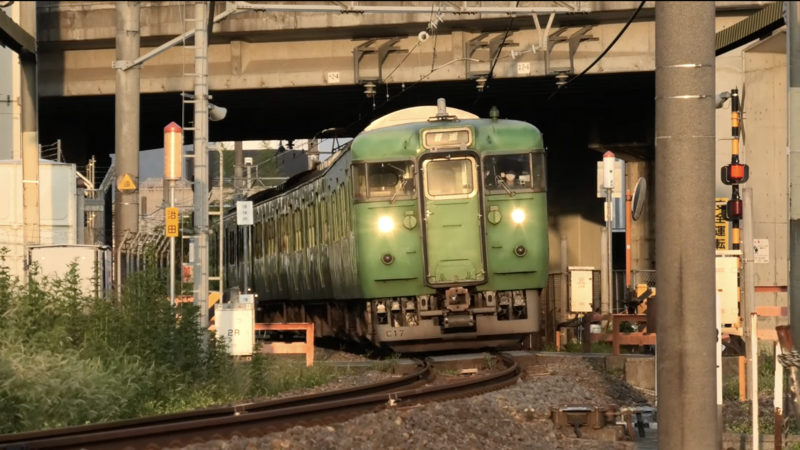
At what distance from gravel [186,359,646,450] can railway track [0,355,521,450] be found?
42 cm

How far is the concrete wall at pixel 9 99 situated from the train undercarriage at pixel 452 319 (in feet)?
51.6

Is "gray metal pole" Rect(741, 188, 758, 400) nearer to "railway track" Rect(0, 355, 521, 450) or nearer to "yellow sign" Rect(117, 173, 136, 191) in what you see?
"railway track" Rect(0, 355, 521, 450)

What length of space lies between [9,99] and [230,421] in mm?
23627

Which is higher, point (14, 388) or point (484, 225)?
point (484, 225)

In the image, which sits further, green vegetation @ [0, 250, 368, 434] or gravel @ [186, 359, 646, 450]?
green vegetation @ [0, 250, 368, 434]

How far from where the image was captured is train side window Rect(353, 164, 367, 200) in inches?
757

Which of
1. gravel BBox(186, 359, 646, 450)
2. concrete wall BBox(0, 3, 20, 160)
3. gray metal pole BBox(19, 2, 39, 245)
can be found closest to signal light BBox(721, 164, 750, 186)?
gravel BBox(186, 359, 646, 450)

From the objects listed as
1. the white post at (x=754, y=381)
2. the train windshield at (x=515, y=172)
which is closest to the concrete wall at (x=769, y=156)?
the train windshield at (x=515, y=172)

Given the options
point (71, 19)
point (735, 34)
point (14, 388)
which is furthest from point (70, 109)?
point (14, 388)

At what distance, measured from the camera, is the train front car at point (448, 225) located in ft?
62.7

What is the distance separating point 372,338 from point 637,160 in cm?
1911

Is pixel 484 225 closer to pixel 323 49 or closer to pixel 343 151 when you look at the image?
pixel 343 151

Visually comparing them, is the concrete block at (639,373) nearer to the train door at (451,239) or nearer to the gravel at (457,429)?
the gravel at (457,429)

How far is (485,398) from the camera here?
1397cm
